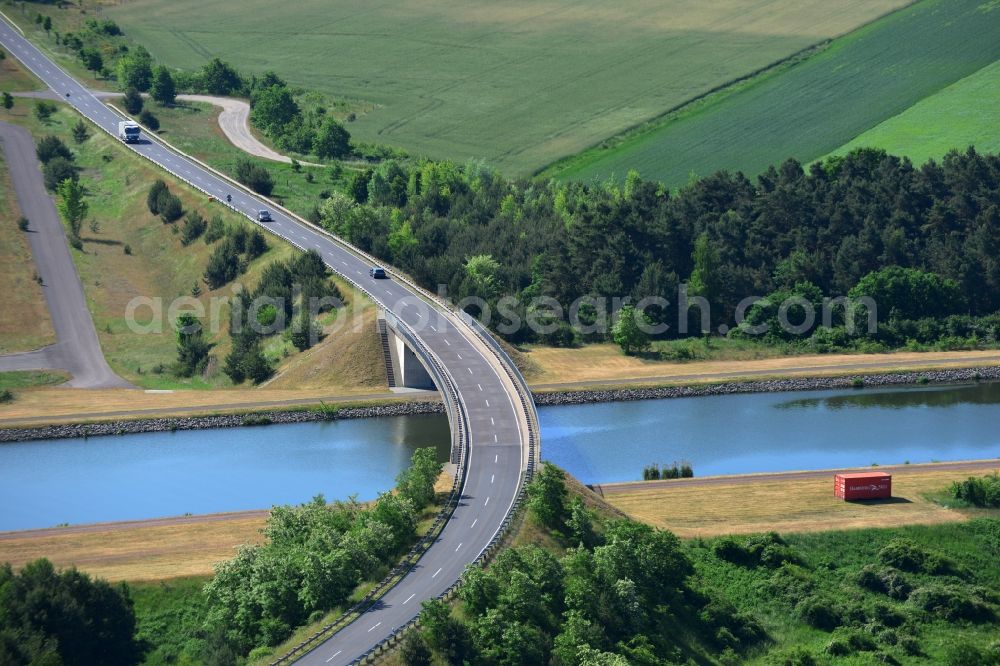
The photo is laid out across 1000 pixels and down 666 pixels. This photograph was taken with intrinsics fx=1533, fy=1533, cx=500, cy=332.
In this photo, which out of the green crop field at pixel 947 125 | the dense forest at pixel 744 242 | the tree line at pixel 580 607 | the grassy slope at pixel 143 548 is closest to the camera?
the tree line at pixel 580 607

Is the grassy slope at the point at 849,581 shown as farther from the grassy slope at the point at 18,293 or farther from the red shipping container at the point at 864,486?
the grassy slope at the point at 18,293

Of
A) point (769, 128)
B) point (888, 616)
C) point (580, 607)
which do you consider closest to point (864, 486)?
point (888, 616)

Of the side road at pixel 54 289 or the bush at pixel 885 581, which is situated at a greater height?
the side road at pixel 54 289

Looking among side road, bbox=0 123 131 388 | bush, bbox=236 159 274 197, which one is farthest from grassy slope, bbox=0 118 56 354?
bush, bbox=236 159 274 197

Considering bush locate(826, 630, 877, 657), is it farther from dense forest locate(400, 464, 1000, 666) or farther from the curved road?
the curved road

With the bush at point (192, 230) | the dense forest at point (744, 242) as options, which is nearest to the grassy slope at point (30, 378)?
the bush at point (192, 230)

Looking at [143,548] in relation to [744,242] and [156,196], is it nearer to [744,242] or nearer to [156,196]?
[744,242]
